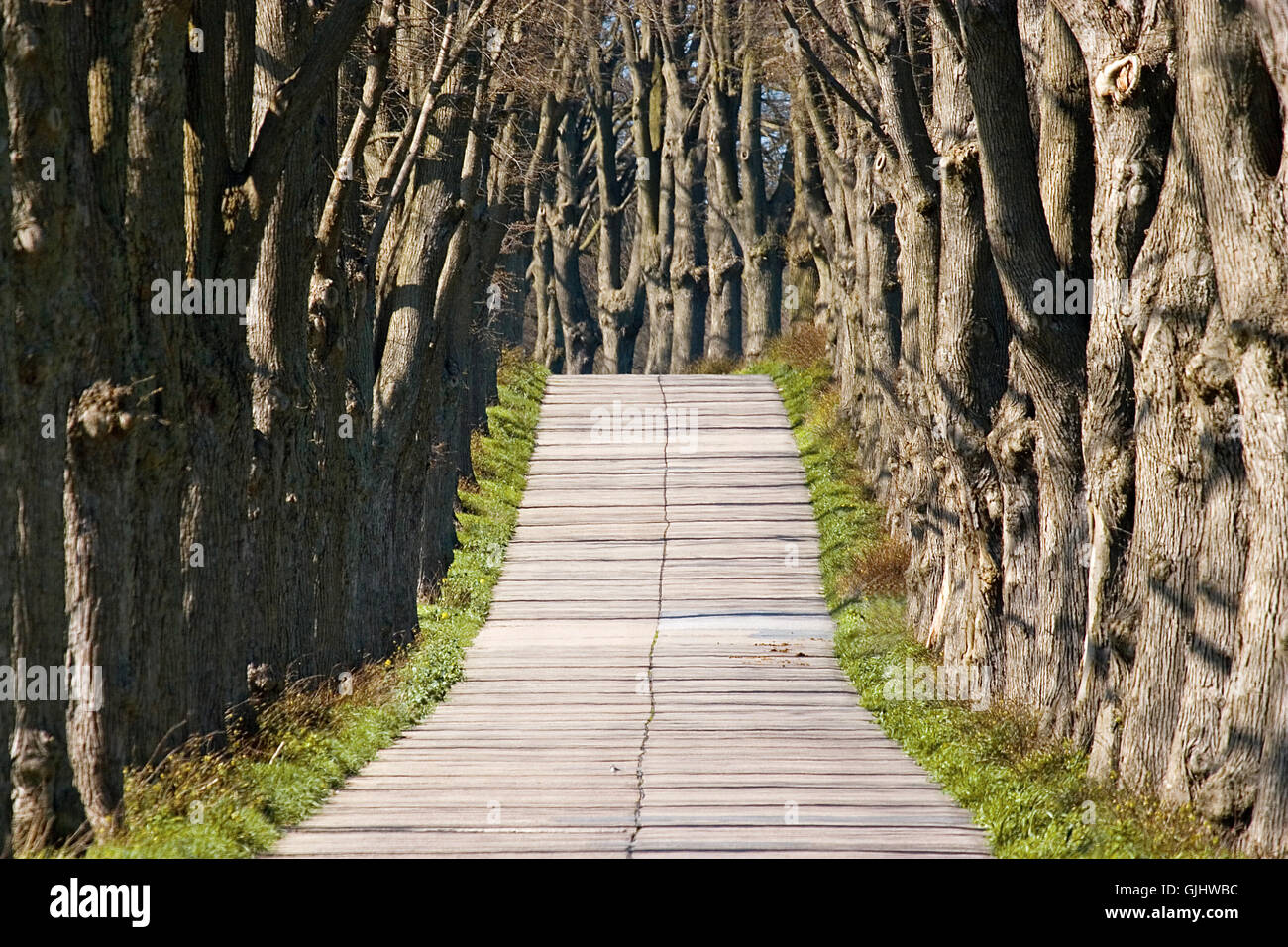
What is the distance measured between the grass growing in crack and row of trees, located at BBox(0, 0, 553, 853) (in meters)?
0.27

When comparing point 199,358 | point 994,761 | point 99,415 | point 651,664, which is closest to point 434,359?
point 651,664

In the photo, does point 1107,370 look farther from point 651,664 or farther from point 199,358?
point 651,664

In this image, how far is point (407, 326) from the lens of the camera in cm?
1661

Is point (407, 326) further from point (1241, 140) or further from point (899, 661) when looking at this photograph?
point (1241, 140)

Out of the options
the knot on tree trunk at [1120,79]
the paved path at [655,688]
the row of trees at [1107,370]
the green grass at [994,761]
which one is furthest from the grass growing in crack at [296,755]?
the knot on tree trunk at [1120,79]

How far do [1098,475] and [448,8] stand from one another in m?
9.58

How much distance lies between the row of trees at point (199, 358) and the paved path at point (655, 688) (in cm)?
128

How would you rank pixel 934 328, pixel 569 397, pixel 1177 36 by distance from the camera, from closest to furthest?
pixel 1177 36, pixel 934 328, pixel 569 397

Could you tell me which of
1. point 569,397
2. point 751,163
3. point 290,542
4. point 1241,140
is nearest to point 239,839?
point 290,542

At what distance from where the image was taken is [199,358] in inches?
381

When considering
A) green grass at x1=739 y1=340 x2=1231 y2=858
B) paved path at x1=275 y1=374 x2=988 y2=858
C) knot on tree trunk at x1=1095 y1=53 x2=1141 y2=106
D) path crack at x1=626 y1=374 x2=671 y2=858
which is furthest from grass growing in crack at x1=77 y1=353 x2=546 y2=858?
knot on tree trunk at x1=1095 y1=53 x2=1141 y2=106

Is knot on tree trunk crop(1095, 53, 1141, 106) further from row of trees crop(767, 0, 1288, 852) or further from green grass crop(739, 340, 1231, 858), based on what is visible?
green grass crop(739, 340, 1231, 858)

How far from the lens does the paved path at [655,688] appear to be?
8.87m

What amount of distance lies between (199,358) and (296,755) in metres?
2.87
